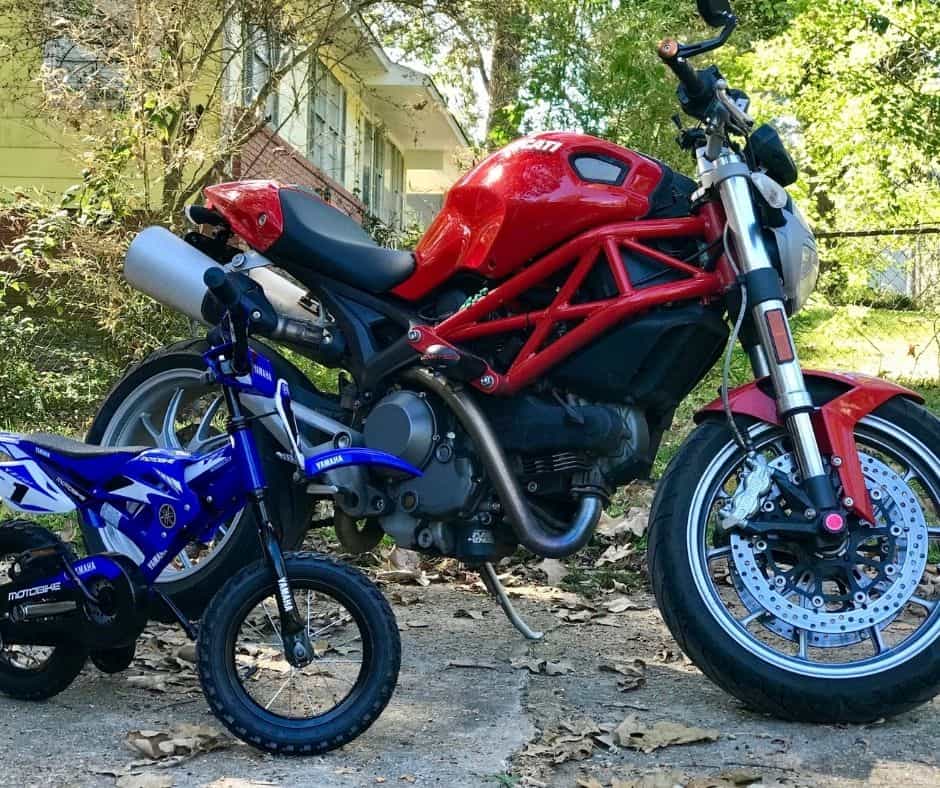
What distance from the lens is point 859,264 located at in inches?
340

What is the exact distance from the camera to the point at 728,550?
3299mm

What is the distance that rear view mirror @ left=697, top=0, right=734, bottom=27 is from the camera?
3314mm

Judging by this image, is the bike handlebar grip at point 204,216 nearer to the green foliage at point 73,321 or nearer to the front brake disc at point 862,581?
the front brake disc at point 862,581

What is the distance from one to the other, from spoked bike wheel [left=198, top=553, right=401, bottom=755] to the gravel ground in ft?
0.29

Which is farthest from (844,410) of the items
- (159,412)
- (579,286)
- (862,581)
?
(159,412)

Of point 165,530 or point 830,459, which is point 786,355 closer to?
point 830,459

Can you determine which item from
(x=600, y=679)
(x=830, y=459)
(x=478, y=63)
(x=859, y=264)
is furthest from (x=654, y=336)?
(x=478, y=63)

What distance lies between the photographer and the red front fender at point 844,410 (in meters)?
3.18

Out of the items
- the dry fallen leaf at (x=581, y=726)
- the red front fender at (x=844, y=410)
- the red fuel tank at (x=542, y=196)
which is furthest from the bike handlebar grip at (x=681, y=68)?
the dry fallen leaf at (x=581, y=726)

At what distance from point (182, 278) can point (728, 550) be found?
206cm

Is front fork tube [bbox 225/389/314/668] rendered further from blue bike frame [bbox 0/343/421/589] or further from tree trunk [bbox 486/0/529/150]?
tree trunk [bbox 486/0/529/150]

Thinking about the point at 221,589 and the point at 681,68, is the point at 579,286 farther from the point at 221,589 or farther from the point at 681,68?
the point at 221,589

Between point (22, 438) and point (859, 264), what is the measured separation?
6828 mm

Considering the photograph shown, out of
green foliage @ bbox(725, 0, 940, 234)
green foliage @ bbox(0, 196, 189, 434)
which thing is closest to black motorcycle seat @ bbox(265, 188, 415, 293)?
green foliage @ bbox(0, 196, 189, 434)
